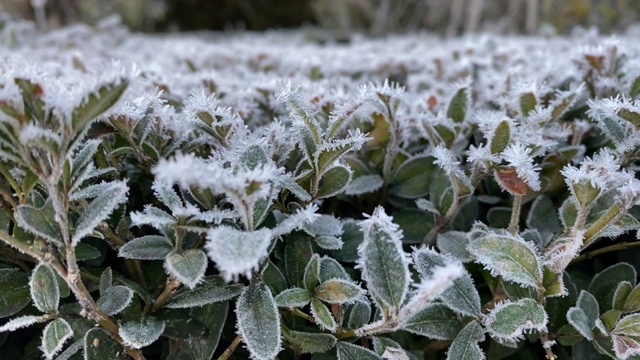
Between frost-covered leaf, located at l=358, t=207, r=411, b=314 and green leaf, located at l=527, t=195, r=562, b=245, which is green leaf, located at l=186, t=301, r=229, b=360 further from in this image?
green leaf, located at l=527, t=195, r=562, b=245

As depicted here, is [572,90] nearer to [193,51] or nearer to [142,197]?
[142,197]

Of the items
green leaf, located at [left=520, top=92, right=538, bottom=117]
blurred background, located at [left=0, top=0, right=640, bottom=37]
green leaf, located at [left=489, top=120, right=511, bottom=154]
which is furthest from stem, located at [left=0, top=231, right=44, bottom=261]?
blurred background, located at [left=0, top=0, right=640, bottom=37]

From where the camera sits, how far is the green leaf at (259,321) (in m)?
0.78

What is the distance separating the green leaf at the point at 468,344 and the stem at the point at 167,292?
46 centimetres

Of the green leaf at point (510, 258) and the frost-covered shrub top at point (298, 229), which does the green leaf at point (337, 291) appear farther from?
the green leaf at point (510, 258)

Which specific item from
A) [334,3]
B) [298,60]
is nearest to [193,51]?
[298,60]

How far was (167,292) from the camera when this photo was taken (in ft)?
2.85

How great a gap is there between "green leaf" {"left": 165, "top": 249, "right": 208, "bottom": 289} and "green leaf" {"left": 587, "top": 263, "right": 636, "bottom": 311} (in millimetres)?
774

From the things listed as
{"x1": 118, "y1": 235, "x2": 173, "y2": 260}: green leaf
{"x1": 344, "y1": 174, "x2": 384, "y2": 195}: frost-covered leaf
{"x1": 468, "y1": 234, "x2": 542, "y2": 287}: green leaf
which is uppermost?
{"x1": 118, "y1": 235, "x2": 173, "y2": 260}: green leaf

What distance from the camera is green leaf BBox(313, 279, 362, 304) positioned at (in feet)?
2.74

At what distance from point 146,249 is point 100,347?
0.59ft

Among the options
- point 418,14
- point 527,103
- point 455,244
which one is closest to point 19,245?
point 455,244

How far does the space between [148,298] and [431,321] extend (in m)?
0.49

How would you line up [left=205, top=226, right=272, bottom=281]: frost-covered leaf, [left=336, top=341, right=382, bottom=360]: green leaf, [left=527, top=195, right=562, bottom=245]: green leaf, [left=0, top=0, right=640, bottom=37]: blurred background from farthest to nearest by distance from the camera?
[left=0, top=0, right=640, bottom=37]: blurred background, [left=527, top=195, right=562, bottom=245]: green leaf, [left=336, top=341, right=382, bottom=360]: green leaf, [left=205, top=226, right=272, bottom=281]: frost-covered leaf
